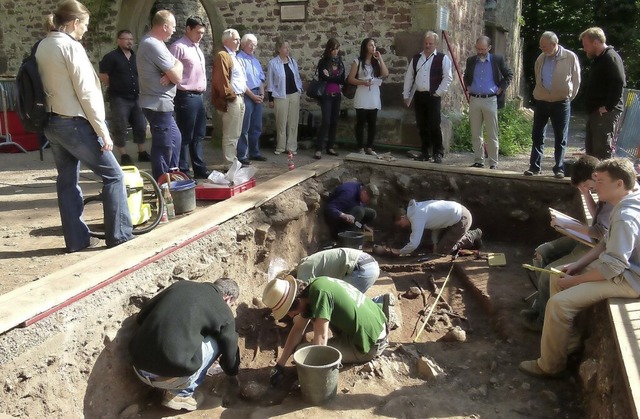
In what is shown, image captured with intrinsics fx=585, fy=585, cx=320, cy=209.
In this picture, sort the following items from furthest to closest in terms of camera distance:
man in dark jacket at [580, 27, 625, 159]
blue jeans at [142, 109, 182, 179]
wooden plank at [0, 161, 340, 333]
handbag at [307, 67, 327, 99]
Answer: handbag at [307, 67, 327, 99] < man in dark jacket at [580, 27, 625, 159] < blue jeans at [142, 109, 182, 179] < wooden plank at [0, 161, 340, 333]

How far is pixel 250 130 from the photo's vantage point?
8906 millimetres

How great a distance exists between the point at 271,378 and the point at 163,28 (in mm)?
3612

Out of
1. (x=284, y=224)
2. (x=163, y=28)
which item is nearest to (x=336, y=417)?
(x=284, y=224)

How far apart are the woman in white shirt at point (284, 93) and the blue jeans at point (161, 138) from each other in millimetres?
3065

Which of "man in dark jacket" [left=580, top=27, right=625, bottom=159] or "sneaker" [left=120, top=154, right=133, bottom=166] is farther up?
"man in dark jacket" [left=580, top=27, right=625, bottom=159]

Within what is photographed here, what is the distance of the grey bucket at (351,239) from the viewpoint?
7.12 meters

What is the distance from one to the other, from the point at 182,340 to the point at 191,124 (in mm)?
3678

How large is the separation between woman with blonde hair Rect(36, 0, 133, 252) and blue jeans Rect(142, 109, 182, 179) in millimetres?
1335

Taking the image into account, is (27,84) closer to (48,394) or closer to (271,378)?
(48,394)

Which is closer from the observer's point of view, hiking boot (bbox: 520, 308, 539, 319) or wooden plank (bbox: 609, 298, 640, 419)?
wooden plank (bbox: 609, 298, 640, 419)

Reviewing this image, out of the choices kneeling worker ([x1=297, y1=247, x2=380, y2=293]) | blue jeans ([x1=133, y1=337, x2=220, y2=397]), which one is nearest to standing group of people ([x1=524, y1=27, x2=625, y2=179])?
kneeling worker ([x1=297, y1=247, x2=380, y2=293])

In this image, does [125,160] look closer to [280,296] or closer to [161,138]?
[161,138]

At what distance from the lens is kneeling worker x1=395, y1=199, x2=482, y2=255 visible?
22.9 feet

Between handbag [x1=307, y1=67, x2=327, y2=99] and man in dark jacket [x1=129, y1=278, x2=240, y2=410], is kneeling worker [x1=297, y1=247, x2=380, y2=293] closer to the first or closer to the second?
man in dark jacket [x1=129, y1=278, x2=240, y2=410]
